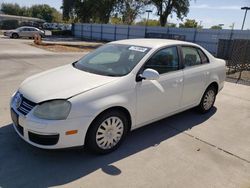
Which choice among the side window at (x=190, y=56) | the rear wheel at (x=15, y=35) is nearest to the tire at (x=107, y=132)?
the side window at (x=190, y=56)

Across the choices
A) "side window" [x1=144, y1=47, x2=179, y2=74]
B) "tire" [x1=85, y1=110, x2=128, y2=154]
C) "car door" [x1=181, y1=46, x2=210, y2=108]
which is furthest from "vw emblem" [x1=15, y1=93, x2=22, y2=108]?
"car door" [x1=181, y1=46, x2=210, y2=108]

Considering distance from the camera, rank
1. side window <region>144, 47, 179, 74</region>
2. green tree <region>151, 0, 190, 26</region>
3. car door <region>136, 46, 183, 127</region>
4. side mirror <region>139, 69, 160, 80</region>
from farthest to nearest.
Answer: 1. green tree <region>151, 0, 190, 26</region>
2. side window <region>144, 47, 179, 74</region>
3. car door <region>136, 46, 183, 127</region>
4. side mirror <region>139, 69, 160, 80</region>

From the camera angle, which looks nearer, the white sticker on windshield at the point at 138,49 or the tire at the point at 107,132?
the tire at the point at 107,132

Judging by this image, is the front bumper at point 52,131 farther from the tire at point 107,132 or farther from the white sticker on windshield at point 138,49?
the white sticker on windshield at point 138,49

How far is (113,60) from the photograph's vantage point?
13.2ft

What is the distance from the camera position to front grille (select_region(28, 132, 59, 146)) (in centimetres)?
292

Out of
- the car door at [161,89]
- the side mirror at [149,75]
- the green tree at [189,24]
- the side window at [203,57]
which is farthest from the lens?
the green tree at [189,24]

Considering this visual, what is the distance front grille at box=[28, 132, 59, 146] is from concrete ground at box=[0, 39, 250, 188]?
0.32 metres

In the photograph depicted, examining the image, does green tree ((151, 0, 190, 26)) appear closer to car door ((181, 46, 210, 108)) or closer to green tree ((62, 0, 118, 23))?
green tree ((62, 0, 118, 23))

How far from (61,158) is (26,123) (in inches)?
26.6

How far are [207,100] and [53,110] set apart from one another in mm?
3429

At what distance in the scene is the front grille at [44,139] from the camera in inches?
115

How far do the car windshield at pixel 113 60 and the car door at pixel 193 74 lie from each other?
3.22 feet

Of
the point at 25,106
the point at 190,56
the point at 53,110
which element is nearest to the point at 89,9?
the point at 190,56
